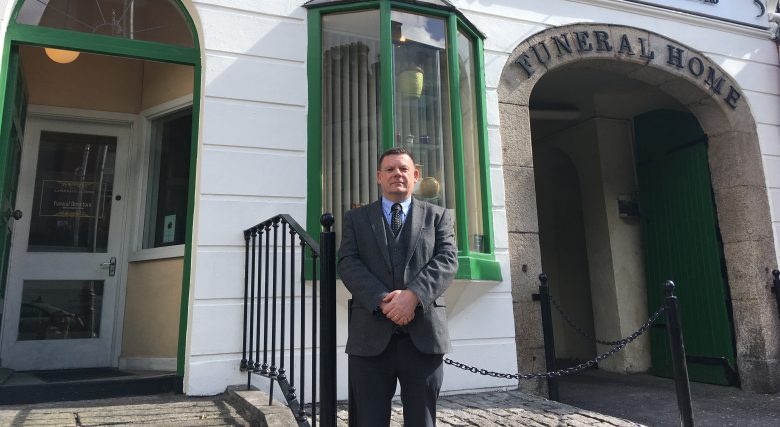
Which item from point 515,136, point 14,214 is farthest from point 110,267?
point 515,136

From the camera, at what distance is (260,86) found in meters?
4.27

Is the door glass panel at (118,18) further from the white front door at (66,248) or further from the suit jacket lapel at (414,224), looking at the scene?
the suit jacket lapel at (414,224)

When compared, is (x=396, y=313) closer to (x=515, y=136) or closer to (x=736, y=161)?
(x=515, y=136)

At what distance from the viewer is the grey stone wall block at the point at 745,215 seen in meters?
5.49

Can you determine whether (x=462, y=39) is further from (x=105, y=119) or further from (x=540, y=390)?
(x=105, y=119)

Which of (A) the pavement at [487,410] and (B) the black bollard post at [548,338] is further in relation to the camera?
(B) the black bollard post at [548,338]

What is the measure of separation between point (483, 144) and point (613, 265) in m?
3.04

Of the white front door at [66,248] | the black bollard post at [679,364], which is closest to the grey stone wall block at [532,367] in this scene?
the black bollard post at [679,364]

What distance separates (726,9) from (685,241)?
2.56m

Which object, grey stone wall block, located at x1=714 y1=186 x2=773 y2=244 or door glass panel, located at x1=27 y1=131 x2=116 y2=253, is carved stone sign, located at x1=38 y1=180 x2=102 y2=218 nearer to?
door glass panel, located at x1=27 y1=131 x2=116 y2=253

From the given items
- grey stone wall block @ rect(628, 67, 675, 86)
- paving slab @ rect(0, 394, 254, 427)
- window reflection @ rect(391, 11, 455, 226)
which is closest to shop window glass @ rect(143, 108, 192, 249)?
paving slab @ rect(0, 394, 254, 427)

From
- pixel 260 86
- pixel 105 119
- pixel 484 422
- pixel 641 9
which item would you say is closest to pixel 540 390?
pixel 484 422

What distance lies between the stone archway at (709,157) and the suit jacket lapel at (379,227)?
2.44m

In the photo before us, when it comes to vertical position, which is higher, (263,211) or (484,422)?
(263,211)
